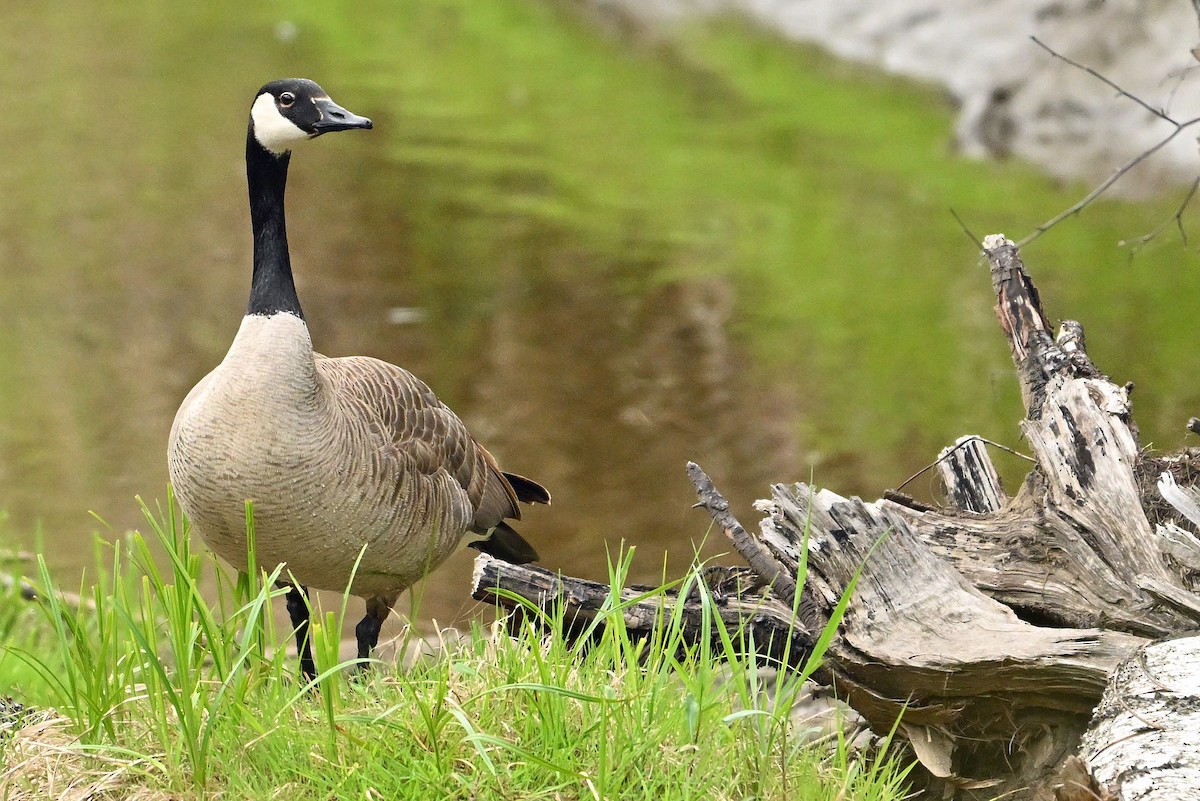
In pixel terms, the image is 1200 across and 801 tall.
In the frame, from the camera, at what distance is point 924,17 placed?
16.5m

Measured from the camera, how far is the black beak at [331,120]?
4.09 meters

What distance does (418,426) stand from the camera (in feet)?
14.5

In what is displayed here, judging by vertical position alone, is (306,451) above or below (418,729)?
above

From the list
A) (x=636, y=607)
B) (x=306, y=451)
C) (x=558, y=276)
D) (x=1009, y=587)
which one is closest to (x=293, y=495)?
(x=306, y=451)

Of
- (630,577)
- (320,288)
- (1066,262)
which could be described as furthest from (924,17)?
(630,577)

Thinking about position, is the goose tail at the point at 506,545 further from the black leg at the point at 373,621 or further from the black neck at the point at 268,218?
the black neck at the point at 268,218

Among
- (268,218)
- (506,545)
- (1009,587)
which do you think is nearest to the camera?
(1009,587)

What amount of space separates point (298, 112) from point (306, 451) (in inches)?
40.6

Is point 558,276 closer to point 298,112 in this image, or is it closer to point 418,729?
point 298,112

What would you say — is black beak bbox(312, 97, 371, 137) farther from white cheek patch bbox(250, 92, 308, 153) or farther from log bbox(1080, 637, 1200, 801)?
log bbox(1080, 637, 1200, 801)

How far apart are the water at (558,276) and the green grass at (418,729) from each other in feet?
4.24

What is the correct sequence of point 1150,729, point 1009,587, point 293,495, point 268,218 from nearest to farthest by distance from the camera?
point 1150,729 → point 1009,587 → point 293,495 → point 268,218

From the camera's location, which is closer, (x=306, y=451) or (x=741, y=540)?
(x=741, y=540)

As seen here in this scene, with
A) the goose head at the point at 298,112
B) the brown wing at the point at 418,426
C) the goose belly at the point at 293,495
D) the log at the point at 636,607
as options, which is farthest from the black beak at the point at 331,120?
the log at the point at 636,607
